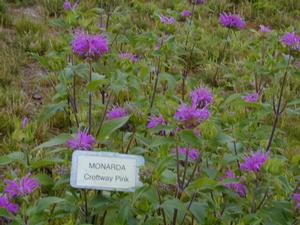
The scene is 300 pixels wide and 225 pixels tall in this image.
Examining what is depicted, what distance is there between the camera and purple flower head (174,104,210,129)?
1331mm

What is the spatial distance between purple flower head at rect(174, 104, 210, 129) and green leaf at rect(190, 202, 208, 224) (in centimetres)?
28

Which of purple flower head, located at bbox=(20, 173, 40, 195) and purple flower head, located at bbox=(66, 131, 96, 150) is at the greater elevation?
purple flower head, located at bbox=(66, 131, 96, 150)

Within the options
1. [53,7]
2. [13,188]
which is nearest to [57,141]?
[13,188]

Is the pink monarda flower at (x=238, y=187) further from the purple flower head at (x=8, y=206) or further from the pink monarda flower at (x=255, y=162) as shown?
the purple flower head at (x=8, y=206)

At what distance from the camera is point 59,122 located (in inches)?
117

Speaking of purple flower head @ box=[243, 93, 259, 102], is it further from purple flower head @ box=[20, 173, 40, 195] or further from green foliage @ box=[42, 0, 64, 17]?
green foliage @ box=[42, 0, 64, 17]

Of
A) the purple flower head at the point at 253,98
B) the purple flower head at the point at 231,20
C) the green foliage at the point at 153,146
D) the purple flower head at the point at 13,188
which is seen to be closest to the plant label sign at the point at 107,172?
the green foliage at the point at 153,146

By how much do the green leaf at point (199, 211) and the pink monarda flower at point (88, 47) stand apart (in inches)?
20.8

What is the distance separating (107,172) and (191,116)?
0.30 metres

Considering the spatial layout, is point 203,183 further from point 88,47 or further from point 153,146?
point 88,47

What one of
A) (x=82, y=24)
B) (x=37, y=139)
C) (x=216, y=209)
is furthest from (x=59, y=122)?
(x=216, y=209)

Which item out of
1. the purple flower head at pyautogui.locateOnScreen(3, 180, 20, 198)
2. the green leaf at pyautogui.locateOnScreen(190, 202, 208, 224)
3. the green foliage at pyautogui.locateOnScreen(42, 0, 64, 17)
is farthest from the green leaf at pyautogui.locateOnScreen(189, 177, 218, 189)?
the green foliage at pyautogui.locateOnScreen(42, 0, 64, 17)

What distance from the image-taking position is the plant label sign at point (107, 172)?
1425 millimetres

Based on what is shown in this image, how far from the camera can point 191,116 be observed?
4.36 ft
